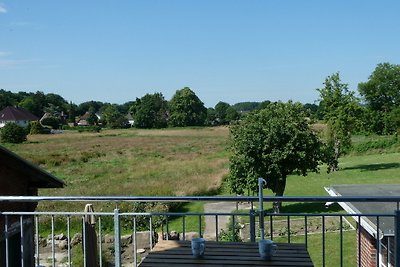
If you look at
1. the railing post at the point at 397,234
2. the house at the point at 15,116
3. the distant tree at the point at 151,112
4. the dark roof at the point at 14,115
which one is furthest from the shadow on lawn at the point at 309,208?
the dark roof at the point at 14,115

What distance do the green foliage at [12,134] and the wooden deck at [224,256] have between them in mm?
64008

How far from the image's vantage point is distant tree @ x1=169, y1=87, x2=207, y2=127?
113 m

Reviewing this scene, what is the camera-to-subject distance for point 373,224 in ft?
31.1

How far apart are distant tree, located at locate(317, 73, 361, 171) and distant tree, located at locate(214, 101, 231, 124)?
80.6 meters

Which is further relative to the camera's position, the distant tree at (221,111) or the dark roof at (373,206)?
the distant tree at (221,111)

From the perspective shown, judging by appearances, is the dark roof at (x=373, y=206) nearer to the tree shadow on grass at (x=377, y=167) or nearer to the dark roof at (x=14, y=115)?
the tree shadow on grass at (x=377, y=167)

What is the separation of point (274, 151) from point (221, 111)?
111521 mm

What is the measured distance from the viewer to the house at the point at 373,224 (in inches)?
361

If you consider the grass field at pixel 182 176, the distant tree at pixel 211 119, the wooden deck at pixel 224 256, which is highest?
the distant tree at pixel 211 119

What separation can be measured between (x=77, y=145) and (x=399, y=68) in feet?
150

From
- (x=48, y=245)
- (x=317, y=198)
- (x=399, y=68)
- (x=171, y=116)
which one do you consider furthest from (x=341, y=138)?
(x=171, y=116)

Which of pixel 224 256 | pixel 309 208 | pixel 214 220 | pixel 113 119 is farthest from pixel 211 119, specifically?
pixel 224 256

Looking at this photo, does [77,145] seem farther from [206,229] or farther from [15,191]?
[15,191]

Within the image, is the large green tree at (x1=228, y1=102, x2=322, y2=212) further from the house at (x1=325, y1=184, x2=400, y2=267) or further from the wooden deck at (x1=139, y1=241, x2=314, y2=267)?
the wooden deck at (x1=139, y1=241, x2=314, y2=267)
